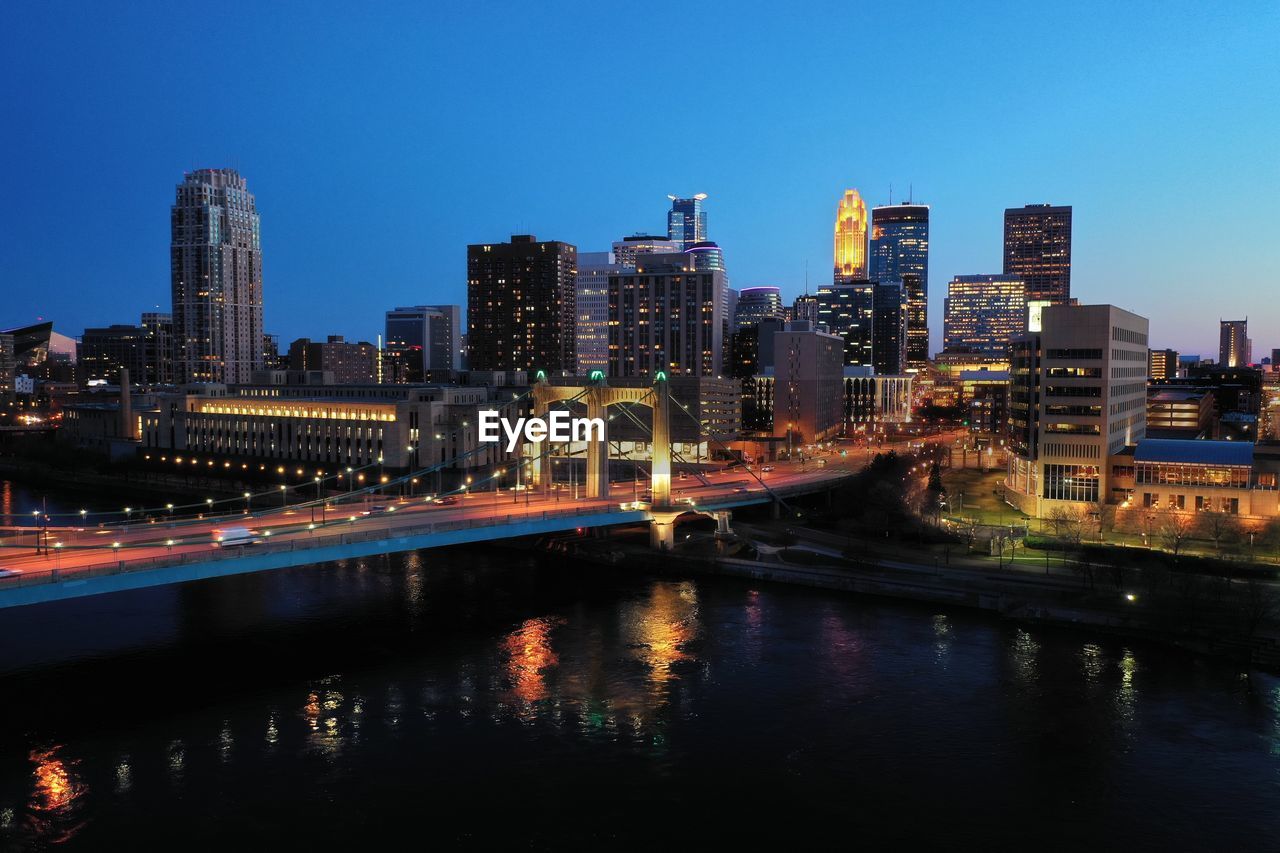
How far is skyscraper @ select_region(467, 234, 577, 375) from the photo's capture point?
163125 millimetres

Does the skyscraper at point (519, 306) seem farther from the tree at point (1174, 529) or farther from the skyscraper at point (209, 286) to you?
the tree at point (1174, 529)

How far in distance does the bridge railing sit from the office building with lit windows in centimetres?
2638

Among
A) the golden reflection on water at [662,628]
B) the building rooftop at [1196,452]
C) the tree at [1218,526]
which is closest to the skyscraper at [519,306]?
the building rooftop at [1196,452]

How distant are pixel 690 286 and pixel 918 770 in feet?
334

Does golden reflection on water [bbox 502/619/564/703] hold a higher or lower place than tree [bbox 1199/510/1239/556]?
lower

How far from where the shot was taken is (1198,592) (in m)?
32.5

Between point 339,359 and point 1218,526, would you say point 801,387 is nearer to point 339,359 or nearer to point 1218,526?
point 1218,526

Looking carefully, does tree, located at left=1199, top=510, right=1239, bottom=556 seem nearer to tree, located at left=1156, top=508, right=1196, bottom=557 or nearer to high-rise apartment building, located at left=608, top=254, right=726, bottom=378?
tree, located at left=1156, top=508, right=1196, bottom=557

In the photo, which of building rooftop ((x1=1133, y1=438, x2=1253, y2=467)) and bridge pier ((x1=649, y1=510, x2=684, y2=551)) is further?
building rooftop ((x1=1133, y1=438, x2=1253, y2=467))

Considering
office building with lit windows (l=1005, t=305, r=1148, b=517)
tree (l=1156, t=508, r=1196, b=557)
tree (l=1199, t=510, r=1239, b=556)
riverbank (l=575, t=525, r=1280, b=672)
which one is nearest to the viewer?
riverbank (l=575, t=525, r=1280, b=672)

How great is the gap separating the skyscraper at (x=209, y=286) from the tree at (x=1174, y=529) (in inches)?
5727

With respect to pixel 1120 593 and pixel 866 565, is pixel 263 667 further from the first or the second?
pixel 1120 593

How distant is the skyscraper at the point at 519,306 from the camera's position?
163125 mm

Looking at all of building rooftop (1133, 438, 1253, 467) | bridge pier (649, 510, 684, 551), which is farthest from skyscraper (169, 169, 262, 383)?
building rooftop (1133, 438, 1253, 467)
